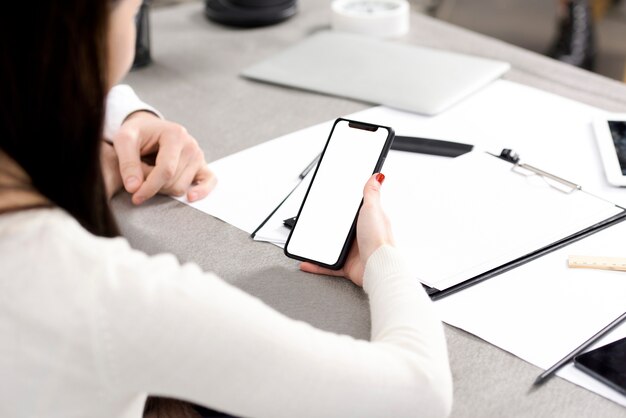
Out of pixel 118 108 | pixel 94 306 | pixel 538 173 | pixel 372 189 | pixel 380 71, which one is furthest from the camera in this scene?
pixel 380 71

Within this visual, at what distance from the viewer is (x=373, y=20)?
133cm

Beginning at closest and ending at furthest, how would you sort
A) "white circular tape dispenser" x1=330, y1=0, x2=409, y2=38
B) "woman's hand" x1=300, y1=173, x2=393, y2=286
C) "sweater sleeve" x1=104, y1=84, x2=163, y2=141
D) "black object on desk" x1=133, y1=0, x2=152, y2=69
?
"woman's hand" x1=300, y1=173, x2=393, y2=286 < "sweater sleeve" x1=104, y1=84, x2=163, y2=141 < "black object on desk" x1=133, y1=0, x2=152, y2=69 < "white circular tape dispenser" x1=330, y1=0, x2=409, y2=38

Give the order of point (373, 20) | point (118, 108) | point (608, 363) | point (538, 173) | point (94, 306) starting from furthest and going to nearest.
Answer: point (373, 20), point (118, 108), point (538, 173), point (608, 363), point (94, 306)

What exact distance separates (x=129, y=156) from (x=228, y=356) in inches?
17.5

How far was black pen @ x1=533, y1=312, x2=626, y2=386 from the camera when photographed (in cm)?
62

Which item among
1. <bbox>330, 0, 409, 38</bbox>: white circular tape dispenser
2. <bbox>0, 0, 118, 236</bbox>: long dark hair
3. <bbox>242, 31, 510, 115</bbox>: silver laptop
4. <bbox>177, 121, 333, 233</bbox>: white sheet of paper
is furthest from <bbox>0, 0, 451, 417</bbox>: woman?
<bbox>330, 0, 409, 38</bbox>: white circular tape dispenser

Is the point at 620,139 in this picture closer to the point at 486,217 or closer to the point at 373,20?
the point at 486,217

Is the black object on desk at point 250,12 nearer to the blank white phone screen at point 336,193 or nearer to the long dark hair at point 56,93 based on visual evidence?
the blank white phone screen at point 336,193

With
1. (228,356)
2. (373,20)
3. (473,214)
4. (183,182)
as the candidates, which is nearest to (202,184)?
(183,182)

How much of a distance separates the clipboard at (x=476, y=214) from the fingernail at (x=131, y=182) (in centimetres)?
16

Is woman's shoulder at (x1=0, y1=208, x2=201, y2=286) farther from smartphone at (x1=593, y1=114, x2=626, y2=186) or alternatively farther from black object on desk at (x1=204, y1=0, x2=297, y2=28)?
black object on desk at (x1=204, y1=0, x2=297, y2=28)

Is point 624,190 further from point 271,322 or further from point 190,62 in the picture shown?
point 190,62

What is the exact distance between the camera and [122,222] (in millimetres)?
858

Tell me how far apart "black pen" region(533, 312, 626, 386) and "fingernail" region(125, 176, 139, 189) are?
1.59 ft
